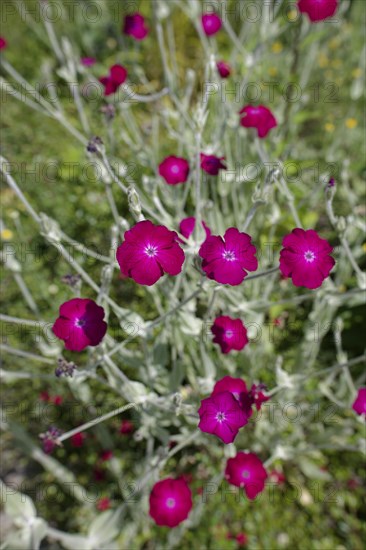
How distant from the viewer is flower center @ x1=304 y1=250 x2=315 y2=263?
3.84ft

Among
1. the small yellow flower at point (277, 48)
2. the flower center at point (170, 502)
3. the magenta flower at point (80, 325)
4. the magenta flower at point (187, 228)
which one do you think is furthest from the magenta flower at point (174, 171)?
the small yellow flower at point (277, 48)

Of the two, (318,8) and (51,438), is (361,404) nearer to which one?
(51,438)

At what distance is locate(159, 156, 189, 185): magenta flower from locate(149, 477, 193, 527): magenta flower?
3.31 feet

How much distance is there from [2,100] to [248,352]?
3.17 metres

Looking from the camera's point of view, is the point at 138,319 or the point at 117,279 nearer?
the point at 138,319

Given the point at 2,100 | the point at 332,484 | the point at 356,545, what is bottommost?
the point at 356,545

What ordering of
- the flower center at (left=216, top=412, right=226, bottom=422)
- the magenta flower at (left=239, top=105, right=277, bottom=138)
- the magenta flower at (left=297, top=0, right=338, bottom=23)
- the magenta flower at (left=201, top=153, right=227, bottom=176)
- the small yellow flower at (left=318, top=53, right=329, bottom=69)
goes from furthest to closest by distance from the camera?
the small yellow flower at (left=318, top=53, right=329, bottom=69), the magenta flower at (left=297, top=0, right=338, bottom=23), the magenta flower at (left=239, top=105, right=277, bottom=138), the magenta flower at (left=201, top=153, right=227, bottom=176), the flower center at (left=216, top=412, right=226, bottom=422)

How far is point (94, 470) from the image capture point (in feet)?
6.90

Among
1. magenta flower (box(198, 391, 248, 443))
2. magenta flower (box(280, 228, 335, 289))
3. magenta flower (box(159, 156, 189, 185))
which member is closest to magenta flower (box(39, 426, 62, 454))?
magenta flower (box(198, 391, 248, 443))

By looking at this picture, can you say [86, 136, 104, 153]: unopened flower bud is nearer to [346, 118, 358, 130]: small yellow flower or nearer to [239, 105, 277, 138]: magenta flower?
[239, 105, 277, 138]: magenta flower

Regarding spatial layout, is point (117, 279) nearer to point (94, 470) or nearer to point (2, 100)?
point (94, 470)

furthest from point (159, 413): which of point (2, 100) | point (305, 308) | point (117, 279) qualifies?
point (2, 100)

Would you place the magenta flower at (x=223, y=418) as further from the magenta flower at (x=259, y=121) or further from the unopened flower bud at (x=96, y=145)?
the magenta flower at (x=259, y=121)

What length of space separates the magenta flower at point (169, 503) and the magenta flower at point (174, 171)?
101cm
